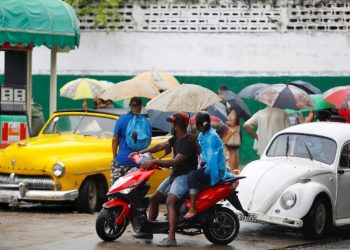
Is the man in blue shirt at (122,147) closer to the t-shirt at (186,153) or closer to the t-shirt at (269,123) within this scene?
the t-shirt at (186,153)

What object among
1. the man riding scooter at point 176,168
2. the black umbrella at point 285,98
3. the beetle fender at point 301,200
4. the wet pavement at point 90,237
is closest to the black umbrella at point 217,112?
the black umbrella at point 285,98

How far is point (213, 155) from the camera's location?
1205 centimetres

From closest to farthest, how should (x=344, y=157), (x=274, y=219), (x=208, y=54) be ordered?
1. (x=274, y=219)
2. (x=344, y=157)
3. (x=208, y=54)

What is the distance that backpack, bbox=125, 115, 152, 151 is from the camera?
14695mm

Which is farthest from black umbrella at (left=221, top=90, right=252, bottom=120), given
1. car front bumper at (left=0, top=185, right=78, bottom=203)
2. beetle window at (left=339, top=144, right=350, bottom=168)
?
beetle window at (left=339, top=144, right=350, bottom=168)

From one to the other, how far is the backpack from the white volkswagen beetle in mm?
1767

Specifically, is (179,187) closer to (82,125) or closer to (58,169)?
(58,169)

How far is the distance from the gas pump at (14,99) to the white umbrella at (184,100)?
14.3ft

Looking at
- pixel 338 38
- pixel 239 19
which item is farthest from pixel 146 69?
pixel 338 38

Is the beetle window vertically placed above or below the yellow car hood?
above

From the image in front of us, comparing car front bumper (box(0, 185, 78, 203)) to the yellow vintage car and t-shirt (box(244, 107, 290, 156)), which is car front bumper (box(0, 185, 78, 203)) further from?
t-shirt (box(244, 107, 290, 156))

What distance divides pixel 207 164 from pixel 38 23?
7.45 m

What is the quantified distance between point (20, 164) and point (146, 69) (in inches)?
363

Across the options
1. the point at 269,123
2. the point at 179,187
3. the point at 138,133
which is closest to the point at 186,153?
the point at 179,187
